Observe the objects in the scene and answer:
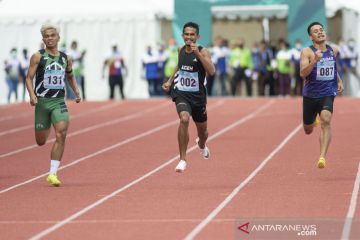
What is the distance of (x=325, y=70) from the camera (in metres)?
14.8

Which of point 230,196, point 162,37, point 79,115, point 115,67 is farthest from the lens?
point 162,37

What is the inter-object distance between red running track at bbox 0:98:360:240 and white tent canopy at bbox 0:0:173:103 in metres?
12.5

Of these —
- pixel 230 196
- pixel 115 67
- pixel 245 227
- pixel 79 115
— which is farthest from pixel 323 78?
pixel 115 67

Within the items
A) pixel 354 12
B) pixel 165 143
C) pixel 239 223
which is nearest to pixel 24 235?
pixel 239 223

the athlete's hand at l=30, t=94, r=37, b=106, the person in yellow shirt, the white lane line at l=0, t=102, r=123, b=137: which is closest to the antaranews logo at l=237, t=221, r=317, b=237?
the athlete's hand at l=30, t=94, r=37, b=106

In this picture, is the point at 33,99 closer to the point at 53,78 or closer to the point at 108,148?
the point at 53,78

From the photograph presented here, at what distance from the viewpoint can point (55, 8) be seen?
127 feet

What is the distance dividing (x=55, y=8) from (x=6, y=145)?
694 inches

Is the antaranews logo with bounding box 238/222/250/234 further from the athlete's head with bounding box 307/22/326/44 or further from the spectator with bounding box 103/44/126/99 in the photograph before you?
the spectator with bounding box 103/44/126/99

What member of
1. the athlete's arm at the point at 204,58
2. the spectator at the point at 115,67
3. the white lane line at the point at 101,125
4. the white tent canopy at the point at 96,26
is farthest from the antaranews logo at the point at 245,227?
the white tent canopy at the point at 96,26

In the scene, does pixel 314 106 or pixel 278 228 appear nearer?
pixel 278 228

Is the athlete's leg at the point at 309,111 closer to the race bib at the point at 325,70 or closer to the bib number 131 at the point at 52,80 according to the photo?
the race bib at the point at 325,70

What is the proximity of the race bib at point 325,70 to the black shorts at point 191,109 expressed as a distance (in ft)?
4.76

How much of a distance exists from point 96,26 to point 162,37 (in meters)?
2.04
